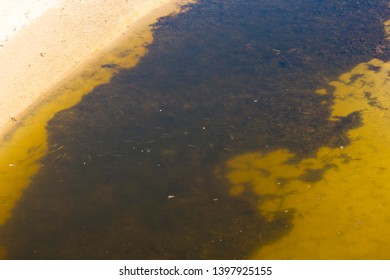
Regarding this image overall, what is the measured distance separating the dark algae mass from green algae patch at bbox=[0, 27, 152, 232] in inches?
12.5

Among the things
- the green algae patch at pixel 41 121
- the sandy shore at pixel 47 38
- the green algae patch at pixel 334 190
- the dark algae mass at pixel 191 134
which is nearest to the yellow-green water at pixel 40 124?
the green algae patch at pixel 41 121

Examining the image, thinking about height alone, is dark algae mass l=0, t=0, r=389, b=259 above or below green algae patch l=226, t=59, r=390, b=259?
above

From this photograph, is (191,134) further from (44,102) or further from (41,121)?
(44,102)

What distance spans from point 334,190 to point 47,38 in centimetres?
1378

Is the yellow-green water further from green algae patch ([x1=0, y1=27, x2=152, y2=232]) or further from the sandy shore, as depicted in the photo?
the sandy shore

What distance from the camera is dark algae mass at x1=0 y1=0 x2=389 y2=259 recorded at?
36.6 feet

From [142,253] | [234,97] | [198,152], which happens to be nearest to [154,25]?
Result: [234,97]

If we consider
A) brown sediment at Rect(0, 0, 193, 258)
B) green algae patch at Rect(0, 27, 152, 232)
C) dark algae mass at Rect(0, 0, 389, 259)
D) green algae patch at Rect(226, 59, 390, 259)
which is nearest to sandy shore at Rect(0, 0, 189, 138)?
brown sediment at Rect(0, 0, 193, 258)

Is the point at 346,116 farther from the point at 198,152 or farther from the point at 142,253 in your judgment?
the point at 142,253

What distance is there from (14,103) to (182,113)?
630cm

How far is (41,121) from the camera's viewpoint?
51.0 feet

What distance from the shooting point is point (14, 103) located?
16.0 meters

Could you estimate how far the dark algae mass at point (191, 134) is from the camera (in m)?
11.2

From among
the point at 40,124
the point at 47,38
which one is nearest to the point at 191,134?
the point at 40,124
